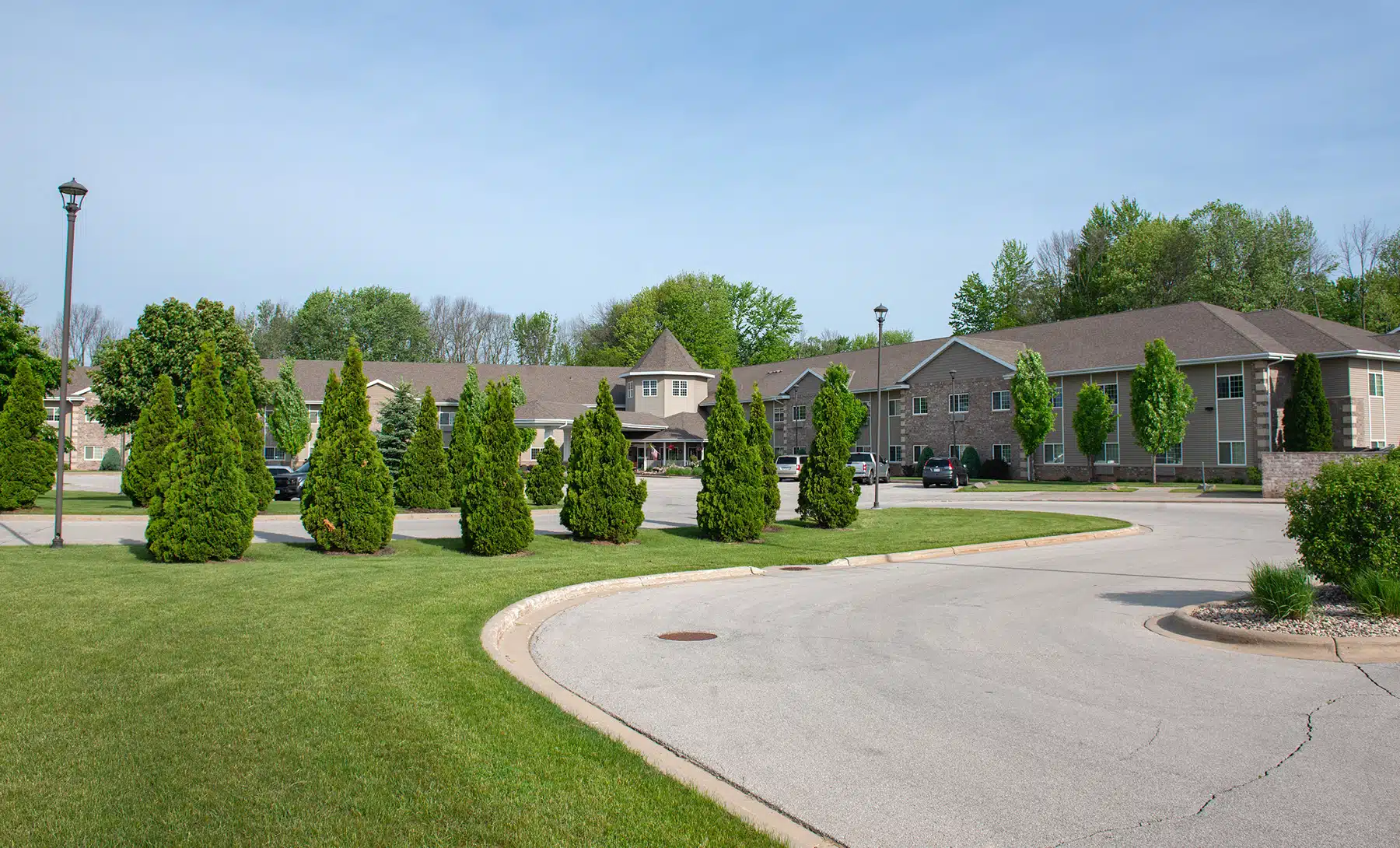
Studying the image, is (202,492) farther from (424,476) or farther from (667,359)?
(667,359)

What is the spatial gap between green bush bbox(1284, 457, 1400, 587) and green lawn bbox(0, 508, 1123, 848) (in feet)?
26.7

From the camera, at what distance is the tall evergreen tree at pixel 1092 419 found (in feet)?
149

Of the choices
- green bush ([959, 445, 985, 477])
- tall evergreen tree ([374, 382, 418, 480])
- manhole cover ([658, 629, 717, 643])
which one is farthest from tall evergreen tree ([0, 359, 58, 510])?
green bush ([959, 445, 985, 477])

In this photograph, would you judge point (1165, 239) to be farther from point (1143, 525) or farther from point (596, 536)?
point (596, 536)

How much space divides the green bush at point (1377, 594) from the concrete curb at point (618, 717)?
Result: 7529 millimetres

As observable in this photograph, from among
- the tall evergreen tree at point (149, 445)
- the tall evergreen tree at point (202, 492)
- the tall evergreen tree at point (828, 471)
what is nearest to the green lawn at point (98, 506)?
the tall evergreen tree at point (149, 445)

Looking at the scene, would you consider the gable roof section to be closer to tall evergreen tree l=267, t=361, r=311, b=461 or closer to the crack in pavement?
tall evergreen tree l=267, t=361, r=311, b=461

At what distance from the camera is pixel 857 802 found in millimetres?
5055

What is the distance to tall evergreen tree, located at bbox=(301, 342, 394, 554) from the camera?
16.1 m

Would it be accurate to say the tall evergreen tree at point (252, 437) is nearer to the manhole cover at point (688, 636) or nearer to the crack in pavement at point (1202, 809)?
the manhole cover at point (688, 636)

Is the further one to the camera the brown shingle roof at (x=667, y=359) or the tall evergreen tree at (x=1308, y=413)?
the brown shingle roof at (x=667, y=359)

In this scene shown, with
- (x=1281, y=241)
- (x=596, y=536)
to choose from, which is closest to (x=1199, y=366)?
(x=1281, y=241)

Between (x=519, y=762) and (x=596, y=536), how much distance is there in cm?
1354

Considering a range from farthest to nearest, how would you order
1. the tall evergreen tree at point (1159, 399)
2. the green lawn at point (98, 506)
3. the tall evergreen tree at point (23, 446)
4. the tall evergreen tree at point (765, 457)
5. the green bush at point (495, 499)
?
the tall evergreen tree at point (1159, 399) < the green lawn at point (98, 506) < the tall evergreen tree at point (23, 446) < the tall evergreen tree at point (765, 457) < the green bush at point (495, 499)
